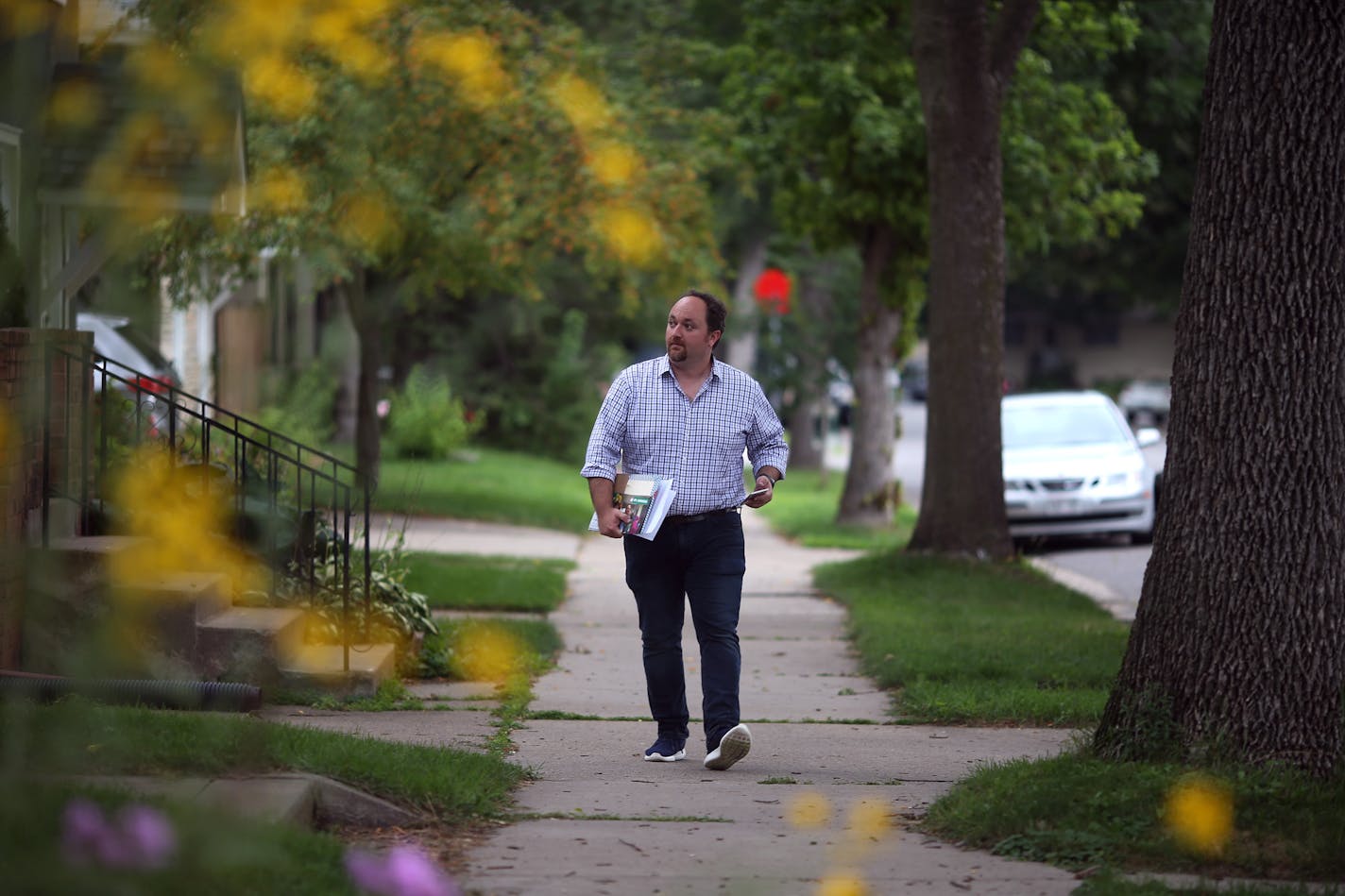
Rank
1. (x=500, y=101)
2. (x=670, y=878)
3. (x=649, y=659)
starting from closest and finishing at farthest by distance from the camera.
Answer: (x=670, y=878) < (x=649, y=659) < (x=500, y=101)

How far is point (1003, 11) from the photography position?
14.6 metres

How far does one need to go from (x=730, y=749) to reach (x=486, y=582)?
22.3 feet

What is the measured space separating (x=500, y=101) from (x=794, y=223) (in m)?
4.13

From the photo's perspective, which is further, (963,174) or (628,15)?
(628,15)

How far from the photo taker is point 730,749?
23.2 ft

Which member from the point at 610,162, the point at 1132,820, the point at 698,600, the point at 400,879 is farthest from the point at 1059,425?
the point at 400,879

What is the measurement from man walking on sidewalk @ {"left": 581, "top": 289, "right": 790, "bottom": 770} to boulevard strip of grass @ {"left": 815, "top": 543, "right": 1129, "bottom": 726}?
5.81 ft

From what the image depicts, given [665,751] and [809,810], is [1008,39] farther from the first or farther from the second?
[809,810]

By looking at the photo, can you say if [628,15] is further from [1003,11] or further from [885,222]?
[1003,11]

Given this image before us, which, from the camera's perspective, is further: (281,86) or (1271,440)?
(281,86)

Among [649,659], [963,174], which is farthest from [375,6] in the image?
[649,659]

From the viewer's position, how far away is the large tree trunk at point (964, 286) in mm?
14109

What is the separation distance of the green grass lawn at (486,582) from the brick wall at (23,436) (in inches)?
131

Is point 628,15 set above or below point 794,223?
above
